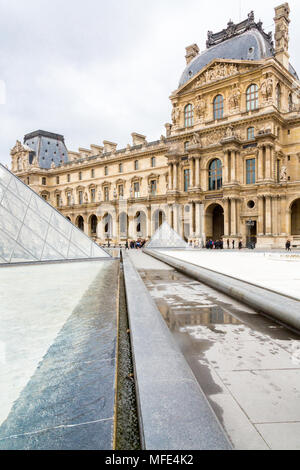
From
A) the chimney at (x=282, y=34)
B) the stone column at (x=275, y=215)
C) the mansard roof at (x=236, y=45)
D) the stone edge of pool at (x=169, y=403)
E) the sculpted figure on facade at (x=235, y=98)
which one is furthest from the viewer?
the chimney at (x=282, y=34)

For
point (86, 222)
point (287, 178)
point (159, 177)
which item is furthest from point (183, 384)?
point (86, 222)

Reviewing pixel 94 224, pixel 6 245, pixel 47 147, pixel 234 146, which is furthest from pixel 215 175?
pixel 47 147

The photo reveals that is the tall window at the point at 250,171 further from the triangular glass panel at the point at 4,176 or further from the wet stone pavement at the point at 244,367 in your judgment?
the wet stone pavement at the point at 244,367

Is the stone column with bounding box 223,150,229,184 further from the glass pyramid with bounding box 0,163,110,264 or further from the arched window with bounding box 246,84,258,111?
the glass pyramid with bounding box 0,163,110,264

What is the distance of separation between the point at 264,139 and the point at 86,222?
1225 inches

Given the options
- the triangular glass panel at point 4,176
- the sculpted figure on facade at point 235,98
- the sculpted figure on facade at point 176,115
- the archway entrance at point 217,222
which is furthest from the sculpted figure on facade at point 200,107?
the triangular glass panel at point 4,176

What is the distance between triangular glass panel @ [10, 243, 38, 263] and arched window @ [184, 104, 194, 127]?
2875cm

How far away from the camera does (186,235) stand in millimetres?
34375

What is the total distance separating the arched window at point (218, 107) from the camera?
3284 cm

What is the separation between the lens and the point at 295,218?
30.6 m

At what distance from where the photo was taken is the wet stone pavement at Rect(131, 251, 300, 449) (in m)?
1.53

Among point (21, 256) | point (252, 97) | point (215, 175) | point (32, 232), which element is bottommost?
point (21, 256)

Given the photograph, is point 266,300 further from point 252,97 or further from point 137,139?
point 137,139

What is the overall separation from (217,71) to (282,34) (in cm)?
714
